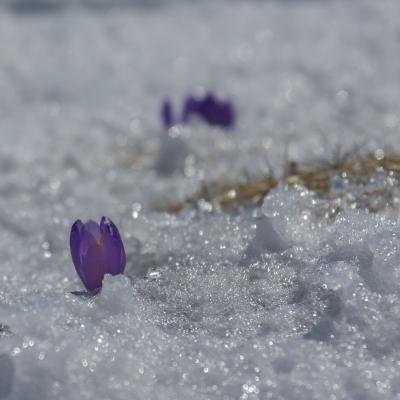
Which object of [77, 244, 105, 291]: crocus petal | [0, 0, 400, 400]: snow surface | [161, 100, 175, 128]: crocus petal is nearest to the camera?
[0, 0, 400, 400]: snow surface

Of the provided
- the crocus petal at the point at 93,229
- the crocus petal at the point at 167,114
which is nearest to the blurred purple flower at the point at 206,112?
the crocus petal at the point at 167,114

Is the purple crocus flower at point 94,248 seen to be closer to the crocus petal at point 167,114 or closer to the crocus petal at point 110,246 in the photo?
the crocus petal at point 110,246

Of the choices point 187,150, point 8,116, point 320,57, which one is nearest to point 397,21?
point 320,57

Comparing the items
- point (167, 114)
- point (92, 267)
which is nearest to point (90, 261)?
→ point (92, 267)

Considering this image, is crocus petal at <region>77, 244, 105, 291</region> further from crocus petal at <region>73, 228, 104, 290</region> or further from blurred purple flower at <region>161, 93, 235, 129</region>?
blurred purple flower at <region>161, 93, 235, 129</region>

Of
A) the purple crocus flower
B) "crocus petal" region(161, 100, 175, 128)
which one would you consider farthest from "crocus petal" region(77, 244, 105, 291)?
"crocus petal" region(161, 100, 175, 128)
